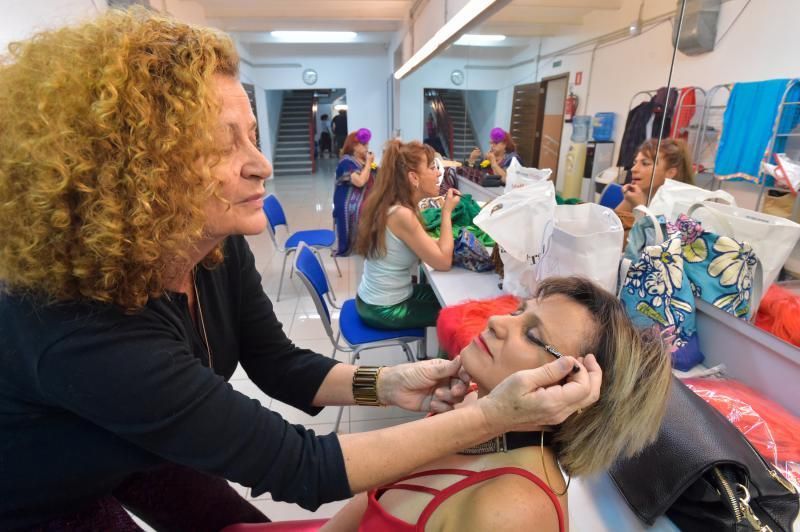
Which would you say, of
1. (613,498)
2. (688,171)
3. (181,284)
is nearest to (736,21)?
(688,171)

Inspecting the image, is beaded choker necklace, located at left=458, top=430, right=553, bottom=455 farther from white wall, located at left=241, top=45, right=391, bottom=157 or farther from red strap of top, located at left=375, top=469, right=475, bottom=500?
white wall, located at left=241, top=45, right=391, bottom=157

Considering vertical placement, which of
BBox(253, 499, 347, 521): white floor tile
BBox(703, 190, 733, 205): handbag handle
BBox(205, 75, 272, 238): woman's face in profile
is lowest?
BBox(253, 499, 347, 521): white floor tile

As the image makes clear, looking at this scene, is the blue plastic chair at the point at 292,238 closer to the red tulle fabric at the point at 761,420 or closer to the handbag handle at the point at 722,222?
the handbag handle at the point at 722,222

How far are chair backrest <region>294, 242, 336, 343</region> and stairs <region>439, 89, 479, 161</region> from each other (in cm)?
294

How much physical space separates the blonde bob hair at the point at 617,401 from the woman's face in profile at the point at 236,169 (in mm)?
726

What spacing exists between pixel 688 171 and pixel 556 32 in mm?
1354

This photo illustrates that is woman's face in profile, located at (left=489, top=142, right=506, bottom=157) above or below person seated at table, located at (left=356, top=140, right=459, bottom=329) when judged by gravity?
above

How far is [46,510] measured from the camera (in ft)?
2.41

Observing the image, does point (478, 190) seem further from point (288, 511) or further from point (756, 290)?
point (288, 511)

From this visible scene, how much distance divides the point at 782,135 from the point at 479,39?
3324 mm

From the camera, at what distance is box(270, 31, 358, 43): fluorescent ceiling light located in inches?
350

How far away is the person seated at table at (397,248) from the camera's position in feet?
7.23

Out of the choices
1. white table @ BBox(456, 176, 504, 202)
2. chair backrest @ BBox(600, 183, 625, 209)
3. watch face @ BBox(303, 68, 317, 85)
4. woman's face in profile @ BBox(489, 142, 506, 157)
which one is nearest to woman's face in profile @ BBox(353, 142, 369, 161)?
white table @ BBox(456, 176, 504, 202)

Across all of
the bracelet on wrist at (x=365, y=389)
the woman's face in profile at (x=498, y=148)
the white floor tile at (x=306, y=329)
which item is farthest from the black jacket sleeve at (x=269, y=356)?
the woman's face in profile at (x=498, y=148)
